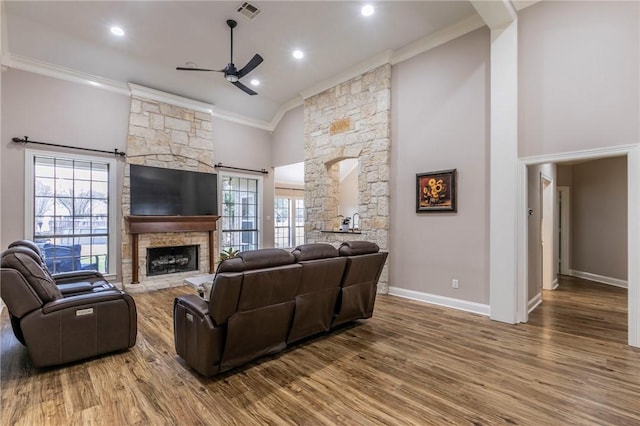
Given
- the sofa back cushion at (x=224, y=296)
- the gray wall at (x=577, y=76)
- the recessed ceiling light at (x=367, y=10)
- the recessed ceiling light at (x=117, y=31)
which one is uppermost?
the recessed ceiling light at (x=367, y=10)

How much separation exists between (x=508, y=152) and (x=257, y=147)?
5.58 m

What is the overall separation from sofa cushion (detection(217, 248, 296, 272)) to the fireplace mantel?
4086 millimetres

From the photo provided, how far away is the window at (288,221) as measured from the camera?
384 inches

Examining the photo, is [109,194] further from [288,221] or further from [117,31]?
[288,221]

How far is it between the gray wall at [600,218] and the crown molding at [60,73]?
9323mm

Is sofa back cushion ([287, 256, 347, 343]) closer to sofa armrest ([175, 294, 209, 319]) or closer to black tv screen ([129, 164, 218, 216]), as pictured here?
sofa armrest ([175, 294, 209, 319])

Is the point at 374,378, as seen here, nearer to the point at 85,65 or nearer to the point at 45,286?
the point at 45,286

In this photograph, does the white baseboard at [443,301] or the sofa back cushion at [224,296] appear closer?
the sofa back cushion at [224,296]

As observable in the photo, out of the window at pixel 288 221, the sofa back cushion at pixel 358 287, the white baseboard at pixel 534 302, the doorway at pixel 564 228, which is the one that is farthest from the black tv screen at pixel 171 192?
the doorway at pixel 564 228

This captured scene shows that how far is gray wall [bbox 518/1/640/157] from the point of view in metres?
3.12

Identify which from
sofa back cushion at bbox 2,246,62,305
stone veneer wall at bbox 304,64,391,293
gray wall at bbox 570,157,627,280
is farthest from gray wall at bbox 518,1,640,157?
sofa back cushion at bbox 2,246,62,305

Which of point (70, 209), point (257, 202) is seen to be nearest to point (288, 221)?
point (257, 202)

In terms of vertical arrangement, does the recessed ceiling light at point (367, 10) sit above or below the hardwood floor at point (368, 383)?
above

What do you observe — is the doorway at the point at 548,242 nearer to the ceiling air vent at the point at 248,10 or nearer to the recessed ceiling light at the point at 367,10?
the recessed ceiling light at the point at 367,10
